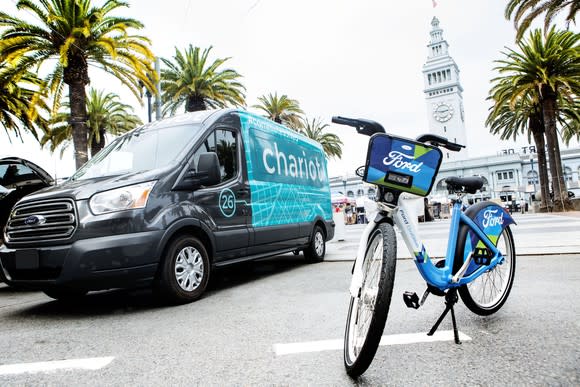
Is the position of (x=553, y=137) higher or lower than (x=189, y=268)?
higher

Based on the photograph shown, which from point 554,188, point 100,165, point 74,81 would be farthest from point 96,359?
point 554,188

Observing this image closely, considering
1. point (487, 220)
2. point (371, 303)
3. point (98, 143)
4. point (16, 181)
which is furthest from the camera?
point (98, 143)

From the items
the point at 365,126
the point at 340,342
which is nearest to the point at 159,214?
the point at 340,342

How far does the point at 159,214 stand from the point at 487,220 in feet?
9.85

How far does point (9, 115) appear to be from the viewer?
16812mm

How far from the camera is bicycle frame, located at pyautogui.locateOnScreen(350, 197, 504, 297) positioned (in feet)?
8.30

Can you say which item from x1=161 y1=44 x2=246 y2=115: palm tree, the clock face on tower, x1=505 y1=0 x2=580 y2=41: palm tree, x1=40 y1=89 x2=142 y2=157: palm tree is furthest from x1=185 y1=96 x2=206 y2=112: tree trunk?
the clock face on tower

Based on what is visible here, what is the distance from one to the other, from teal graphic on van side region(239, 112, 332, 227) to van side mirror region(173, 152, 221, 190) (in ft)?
3.67

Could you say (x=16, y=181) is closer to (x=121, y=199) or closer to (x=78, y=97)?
(x=121, y=199)

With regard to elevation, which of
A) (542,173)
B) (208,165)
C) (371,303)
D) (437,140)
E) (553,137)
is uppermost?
(553,137)

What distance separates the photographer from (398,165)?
2.46 metres

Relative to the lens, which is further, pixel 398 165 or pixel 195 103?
pixel 195 103

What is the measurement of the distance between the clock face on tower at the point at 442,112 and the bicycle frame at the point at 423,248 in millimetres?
117775

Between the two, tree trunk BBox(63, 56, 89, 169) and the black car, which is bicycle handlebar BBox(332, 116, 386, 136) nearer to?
the black car
